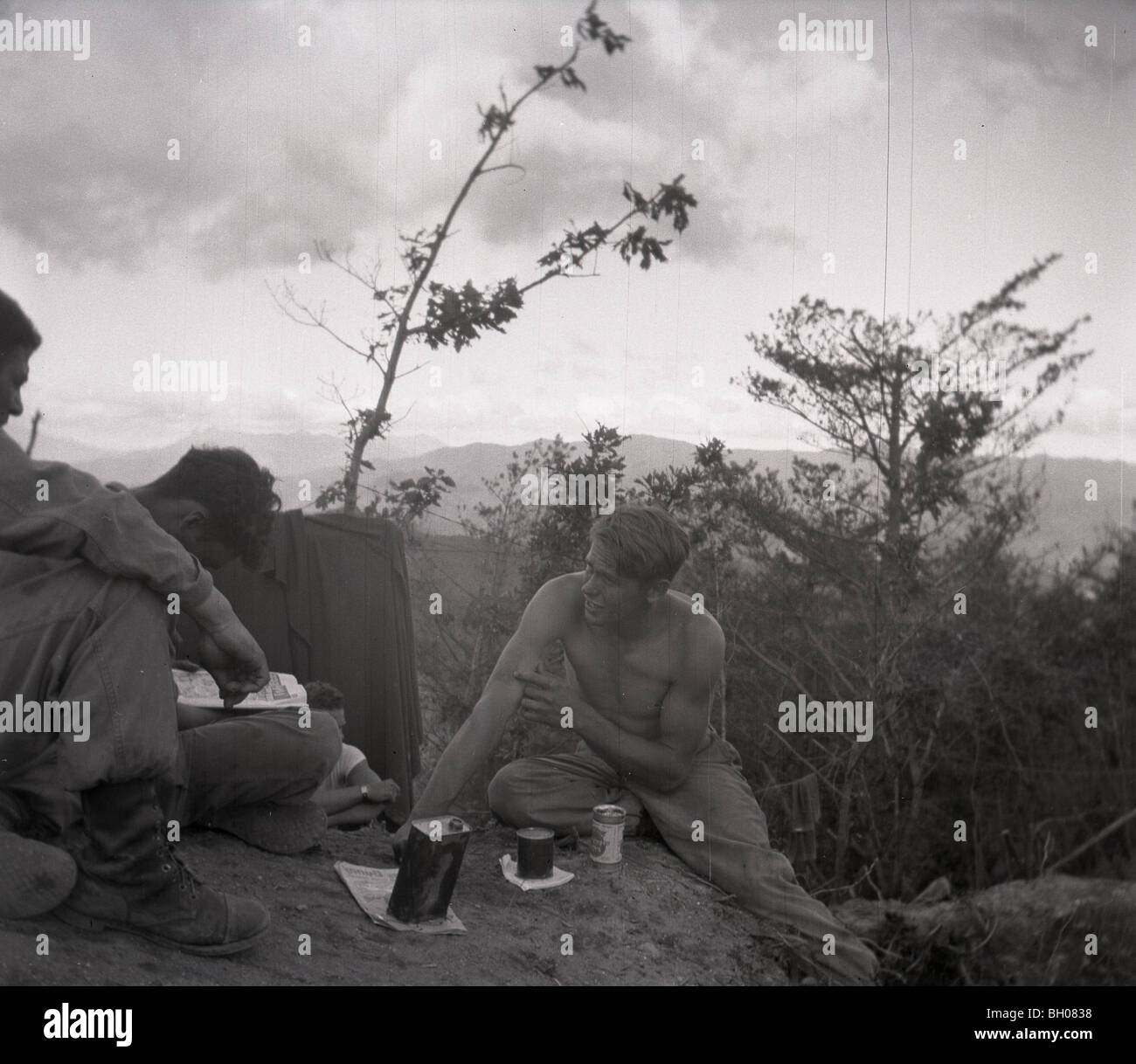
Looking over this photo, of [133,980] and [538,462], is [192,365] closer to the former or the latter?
[538,462]

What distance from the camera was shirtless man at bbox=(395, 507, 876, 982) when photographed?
2564mm

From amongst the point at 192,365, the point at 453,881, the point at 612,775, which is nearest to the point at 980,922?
the point at 612,775

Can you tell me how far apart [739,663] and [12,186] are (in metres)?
2.78

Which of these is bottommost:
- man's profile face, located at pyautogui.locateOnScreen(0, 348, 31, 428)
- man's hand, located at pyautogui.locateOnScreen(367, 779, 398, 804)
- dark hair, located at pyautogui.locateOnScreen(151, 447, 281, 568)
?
man's hand, located at pyautogui.locateOnScreen(367, 779, 398, 804)

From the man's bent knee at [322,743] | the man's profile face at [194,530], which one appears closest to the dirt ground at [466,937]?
the man's bent knee at [322,743]

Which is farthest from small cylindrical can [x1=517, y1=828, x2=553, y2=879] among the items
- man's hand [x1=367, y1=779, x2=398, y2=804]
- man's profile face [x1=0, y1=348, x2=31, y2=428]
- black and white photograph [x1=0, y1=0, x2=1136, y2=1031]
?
man's profile face [x1=0, y1=348, x2=31, y2=428]

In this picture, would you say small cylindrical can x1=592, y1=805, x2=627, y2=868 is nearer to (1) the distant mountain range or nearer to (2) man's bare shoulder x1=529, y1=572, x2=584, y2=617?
(2) man's bare shoulder x1=529, y1=572, x2=584, y2=617

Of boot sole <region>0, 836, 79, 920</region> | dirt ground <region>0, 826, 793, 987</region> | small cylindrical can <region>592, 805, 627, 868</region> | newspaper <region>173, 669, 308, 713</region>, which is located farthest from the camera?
small cylindrical can <region>592, 805, 627, 868</region>

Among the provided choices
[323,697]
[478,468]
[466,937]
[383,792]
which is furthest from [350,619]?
[466,937]

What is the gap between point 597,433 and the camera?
2990mm

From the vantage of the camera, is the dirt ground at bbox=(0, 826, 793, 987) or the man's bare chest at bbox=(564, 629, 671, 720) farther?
the man's bare chest at bbox=(564, 629, 671, 720)

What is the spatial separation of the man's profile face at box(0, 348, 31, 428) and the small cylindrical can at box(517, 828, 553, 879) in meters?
1.50

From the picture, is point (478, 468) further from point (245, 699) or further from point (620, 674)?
point (245, 699)

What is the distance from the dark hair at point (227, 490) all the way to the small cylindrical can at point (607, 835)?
113cm
